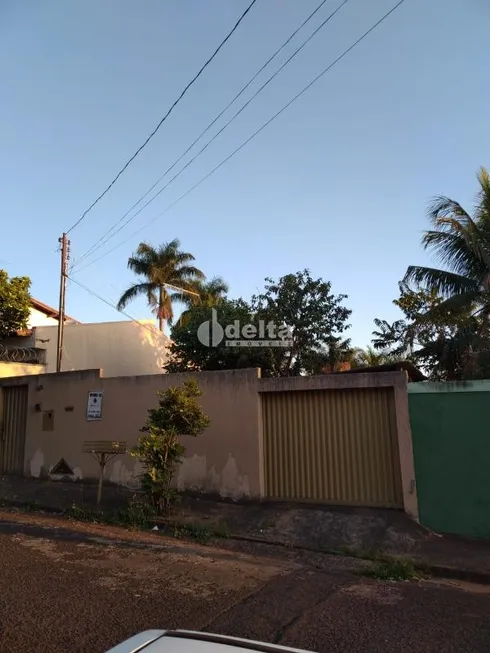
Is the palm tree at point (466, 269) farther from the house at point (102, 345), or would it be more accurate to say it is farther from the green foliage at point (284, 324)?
the house at point (102, 345)

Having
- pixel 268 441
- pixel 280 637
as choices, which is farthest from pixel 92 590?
pixel 268 441

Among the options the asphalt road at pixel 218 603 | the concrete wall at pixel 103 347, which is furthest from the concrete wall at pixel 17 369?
the asphalt road at pixel 218 603

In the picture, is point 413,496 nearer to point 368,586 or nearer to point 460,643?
point 368,586

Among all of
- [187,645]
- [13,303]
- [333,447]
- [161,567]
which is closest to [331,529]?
[333,447]

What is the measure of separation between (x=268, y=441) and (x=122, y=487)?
350 centimetres

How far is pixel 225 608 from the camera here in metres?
4.61

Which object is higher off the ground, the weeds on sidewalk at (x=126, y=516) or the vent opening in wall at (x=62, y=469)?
the vent opening in wall at (x=62, y=469)

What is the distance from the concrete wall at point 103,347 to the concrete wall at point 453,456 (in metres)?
17.6

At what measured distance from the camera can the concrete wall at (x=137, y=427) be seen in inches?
372

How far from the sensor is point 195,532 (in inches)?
310

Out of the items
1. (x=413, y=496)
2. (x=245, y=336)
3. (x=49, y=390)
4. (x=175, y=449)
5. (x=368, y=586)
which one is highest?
(x=245, y=336)

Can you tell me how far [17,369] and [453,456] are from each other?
1561 centimetres

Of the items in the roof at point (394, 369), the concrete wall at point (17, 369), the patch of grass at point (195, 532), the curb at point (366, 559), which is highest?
the concrete wall at point (17, 369)

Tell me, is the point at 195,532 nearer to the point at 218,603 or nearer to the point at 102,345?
the point at 218,603
